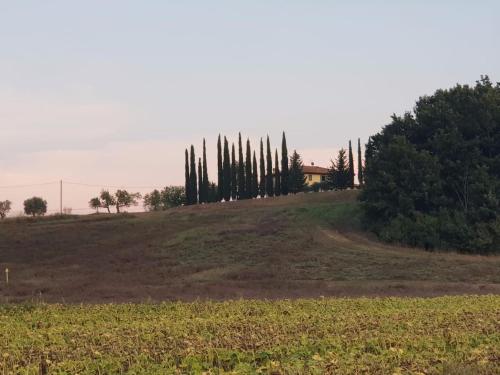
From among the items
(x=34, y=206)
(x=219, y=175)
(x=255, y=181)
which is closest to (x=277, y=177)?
(x=255, y=181)

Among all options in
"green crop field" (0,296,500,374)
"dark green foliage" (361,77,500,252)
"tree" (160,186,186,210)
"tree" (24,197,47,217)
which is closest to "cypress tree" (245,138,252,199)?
"tree" (160,186,186,210)

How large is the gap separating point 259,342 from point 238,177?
70.4 metres

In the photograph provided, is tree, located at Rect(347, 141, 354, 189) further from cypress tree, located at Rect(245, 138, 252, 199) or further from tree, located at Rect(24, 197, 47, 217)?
tree, located at Rect(24, 197, 47, 217)

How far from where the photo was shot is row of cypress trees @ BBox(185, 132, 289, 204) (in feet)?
270

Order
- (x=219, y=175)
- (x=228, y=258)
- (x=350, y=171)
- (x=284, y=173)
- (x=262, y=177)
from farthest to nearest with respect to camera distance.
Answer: (x=219, y=175)
(x=262, y=177)
(x=284, y=173)
(x=350, y=171)
(x=228, y=258)

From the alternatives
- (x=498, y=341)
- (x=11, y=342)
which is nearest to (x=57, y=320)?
(x=11, y=342)

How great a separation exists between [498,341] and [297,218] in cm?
4565

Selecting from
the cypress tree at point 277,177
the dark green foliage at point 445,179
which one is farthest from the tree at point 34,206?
the dark green foliage at point 445,179

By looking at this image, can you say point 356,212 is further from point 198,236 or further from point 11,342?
point 11,342

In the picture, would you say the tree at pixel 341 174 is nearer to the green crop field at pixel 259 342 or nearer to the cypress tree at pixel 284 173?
the cypress tree at pixel 284 173

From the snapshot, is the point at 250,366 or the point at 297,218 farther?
the point at 297,218

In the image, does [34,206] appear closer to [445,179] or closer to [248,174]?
[248,174]

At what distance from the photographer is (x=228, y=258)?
45.8m

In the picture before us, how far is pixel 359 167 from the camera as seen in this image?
82938 millimetres
